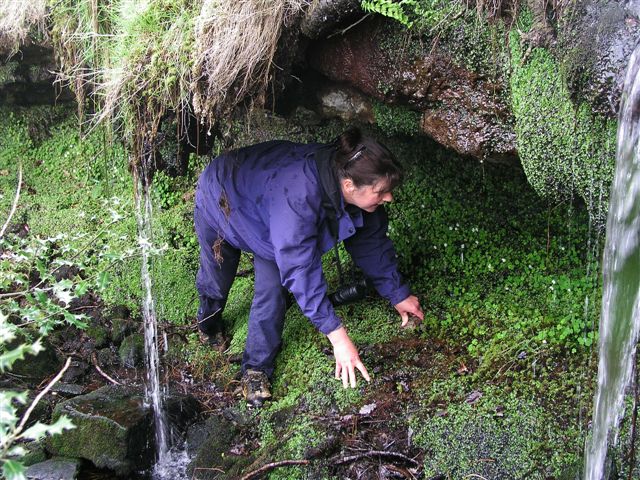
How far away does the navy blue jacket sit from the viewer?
377 centimetres

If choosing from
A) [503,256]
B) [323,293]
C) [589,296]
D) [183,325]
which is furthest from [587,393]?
[183,325]

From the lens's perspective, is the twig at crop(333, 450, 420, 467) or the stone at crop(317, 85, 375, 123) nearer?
the twig at crop(333, 450, 420, 467)

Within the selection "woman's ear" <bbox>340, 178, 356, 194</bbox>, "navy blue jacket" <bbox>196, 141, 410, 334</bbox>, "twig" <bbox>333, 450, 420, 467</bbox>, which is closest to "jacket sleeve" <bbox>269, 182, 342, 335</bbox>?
"navy blue jacket" <bbox>196, 141, 410, 334</bbox>

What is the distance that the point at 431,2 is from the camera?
3.61m

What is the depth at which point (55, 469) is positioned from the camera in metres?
4.22

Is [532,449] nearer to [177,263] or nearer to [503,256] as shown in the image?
[503,256]

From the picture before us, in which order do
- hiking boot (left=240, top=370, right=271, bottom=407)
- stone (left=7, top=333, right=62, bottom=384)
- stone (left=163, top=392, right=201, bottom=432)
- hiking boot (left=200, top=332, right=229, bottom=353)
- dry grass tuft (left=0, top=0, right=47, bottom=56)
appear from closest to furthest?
1. hiking boot (left=240, top=370, right=271, bottom=407)
2. stone (left=163, top=392, right=201, bottom=432)
3. stone (left=7, top=333, right=62, bottom=384)
4. hiking boot (left=200, top=332, right=229, bottom=353)
5. dry grass tuft (left=0, top=0, right=47, bottom=56)

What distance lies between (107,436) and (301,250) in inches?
80.5

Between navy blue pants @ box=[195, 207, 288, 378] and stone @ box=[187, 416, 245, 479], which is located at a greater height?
navy blue pants @ box=[195, 207, 288, 378]

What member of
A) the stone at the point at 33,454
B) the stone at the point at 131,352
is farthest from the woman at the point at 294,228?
the stone at the point at 33,454

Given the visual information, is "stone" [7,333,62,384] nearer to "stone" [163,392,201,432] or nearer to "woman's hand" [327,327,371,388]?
"stone" [163,392,201,432]

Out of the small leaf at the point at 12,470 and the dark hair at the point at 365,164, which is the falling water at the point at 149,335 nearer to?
the dark hair at the point at 365,164

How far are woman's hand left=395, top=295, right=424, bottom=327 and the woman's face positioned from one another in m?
1.03

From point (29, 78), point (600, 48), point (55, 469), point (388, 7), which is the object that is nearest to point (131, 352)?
point (55, 469)
